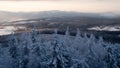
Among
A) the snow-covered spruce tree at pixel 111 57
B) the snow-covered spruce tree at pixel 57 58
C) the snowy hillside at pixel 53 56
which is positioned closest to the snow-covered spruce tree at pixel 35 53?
the snowy hillside at pixel 53 56

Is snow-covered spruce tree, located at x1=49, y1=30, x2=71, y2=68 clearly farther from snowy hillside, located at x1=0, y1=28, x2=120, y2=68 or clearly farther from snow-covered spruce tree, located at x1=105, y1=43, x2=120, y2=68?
snow-covered spruce tree, located at x1=105, y1=43, x2=120, y2=68

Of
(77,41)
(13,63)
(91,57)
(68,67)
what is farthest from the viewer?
(77,41)

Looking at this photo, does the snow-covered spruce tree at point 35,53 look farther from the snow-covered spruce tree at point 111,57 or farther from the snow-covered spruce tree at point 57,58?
the snow-covered spruce tree at point 57,58

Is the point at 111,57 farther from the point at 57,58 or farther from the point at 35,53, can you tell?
the point at 35,53

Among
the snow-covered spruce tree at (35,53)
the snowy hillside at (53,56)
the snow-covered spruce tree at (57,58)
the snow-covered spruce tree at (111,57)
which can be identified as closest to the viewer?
the snow-covered spruce tree at (57,58)

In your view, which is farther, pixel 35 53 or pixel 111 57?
pixel 35 53

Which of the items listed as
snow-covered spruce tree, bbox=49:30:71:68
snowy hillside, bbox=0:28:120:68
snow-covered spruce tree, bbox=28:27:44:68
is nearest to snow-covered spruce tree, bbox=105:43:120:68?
snowy hillside, bbox=0:28:120:68

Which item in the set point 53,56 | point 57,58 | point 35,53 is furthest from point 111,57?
point 35,53

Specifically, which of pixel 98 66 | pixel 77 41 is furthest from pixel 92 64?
pixel 77 41

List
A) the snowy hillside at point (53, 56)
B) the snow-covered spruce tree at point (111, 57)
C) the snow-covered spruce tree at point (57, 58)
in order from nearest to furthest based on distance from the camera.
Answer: the snow-covered spruce tree at point (57, 58), the snowy hillside at point (53, 56), the snow-covered spruce tree at point (111, 57)

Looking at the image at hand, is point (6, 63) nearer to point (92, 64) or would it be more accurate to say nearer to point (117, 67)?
point (92, 64)

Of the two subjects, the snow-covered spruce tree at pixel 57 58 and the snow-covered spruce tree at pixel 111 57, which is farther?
the snow-covered spruce tree at pixel 111 57
